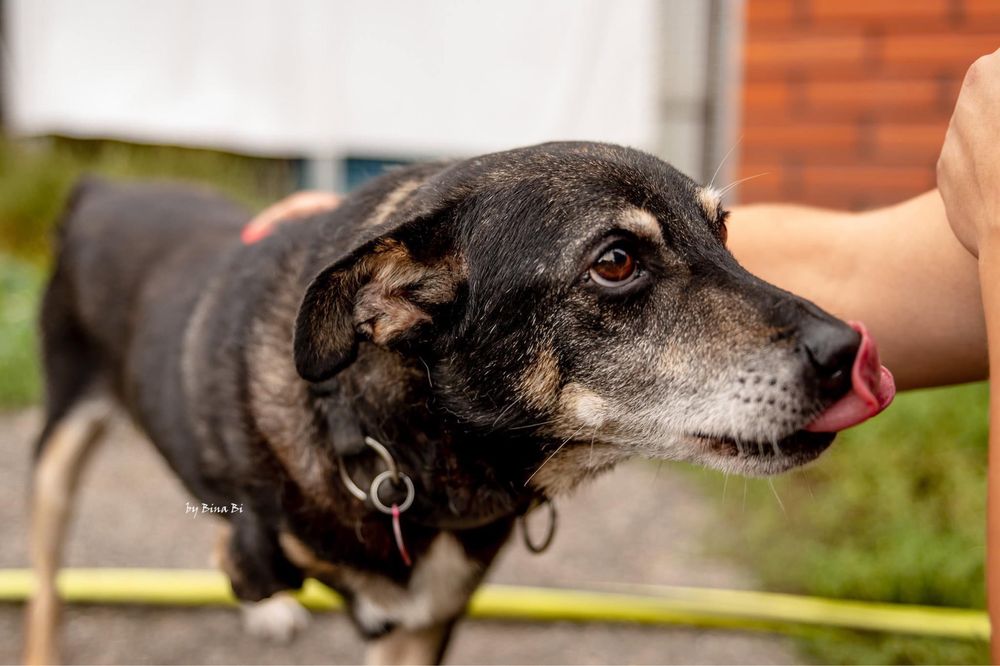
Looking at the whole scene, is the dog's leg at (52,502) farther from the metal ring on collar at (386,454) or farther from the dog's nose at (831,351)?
the dog's nose at (831,351)

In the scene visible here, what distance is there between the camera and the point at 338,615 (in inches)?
140

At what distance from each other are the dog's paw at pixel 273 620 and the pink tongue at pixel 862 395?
2192 millimetres

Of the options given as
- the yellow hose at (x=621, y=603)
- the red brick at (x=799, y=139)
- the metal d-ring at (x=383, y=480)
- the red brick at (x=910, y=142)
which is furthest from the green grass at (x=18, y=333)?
the red brick at (x=910, y=142)

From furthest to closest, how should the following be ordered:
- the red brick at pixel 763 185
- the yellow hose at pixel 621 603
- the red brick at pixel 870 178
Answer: the red brick at pixel 763 185, the red brick at pixel 870 178, the yellow hose at pixel 621 603

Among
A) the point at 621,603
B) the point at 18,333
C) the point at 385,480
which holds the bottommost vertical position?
the point at 18,333

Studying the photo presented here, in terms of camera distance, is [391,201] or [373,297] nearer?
[373,297]

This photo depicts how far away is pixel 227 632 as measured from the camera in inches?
135

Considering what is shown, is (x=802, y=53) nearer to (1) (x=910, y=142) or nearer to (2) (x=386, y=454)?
(1) (x=910, y=142)

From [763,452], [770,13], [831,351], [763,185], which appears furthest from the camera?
[763,185]

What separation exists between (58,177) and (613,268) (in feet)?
22.1

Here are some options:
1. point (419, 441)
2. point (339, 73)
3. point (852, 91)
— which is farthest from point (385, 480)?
point (339, 73)

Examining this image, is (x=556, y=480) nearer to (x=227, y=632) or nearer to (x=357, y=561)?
(x=357, y=561)

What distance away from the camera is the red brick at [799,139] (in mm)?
5180

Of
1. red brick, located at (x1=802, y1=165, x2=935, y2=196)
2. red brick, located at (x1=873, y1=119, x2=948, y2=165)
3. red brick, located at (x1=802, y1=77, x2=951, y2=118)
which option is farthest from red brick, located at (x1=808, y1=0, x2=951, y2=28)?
red brick, located at (x1=802, y1=165, x2=935, y2=196)
